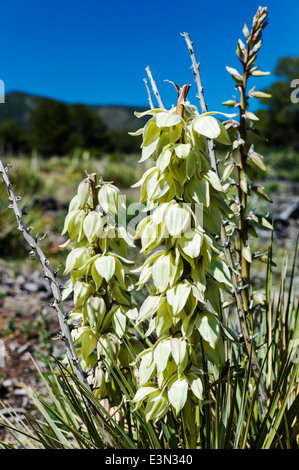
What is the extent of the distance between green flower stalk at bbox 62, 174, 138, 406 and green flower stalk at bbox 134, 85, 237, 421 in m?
0.11

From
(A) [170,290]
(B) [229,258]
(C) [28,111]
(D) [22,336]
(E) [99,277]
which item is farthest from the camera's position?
(C) [28,111]

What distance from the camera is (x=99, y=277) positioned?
3.10 ft

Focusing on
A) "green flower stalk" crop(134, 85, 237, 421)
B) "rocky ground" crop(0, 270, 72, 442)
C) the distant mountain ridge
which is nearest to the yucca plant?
"green flower stalk" crop(134, 85, 237, 421)

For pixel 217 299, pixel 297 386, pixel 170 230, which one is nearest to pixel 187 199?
pixel 170 230

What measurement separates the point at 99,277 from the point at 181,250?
0.23m

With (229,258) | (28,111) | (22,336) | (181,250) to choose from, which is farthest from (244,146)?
(28,111)

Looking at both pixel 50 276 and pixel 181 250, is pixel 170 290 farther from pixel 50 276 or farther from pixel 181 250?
pixel 50 276

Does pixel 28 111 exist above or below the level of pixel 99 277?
above

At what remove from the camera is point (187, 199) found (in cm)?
83

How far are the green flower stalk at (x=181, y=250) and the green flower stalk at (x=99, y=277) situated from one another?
11 centimetres

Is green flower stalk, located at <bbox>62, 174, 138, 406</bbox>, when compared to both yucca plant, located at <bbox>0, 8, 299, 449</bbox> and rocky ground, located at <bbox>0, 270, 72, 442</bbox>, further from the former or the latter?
rocky ground, located at <bbox>0, 270, 72, 442</bbox>

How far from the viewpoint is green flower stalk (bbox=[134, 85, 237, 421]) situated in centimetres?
78
